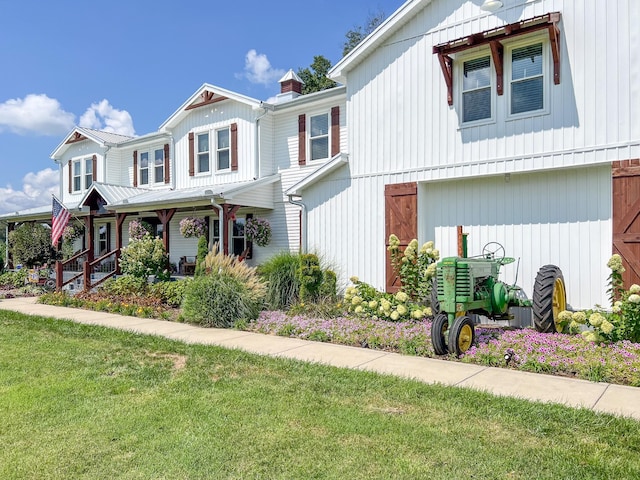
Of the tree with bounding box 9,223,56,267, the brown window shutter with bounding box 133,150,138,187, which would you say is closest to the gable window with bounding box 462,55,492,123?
the brown window shutter with bounding box 133,150,138,187

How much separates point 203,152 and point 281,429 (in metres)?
13.7

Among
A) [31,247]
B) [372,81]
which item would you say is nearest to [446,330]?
[372,81]

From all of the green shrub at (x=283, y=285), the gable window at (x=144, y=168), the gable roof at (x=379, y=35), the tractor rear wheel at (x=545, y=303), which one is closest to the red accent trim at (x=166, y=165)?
the gable window at (x=144, y=168)

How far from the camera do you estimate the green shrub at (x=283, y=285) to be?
10828 mm

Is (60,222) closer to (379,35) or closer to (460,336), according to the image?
(379,35)

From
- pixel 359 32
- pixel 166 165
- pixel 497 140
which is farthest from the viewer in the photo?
pixel 359 32

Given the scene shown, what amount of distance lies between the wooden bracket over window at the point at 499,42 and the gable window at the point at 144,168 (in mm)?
12784

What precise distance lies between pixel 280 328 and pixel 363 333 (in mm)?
1625

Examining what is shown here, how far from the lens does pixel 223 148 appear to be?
52.4 feet

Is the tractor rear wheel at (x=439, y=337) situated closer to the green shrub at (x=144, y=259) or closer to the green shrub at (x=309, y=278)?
Answer: the green shrub at (x=309, y=278)

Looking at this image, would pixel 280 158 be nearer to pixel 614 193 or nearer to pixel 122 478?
pixel 614 193

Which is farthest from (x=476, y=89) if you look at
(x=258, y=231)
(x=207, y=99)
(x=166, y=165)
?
(x=166, y=165)

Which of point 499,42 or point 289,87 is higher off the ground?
point 289,87

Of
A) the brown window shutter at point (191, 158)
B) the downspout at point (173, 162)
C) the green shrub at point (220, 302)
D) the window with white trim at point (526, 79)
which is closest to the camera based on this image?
the window with white trim at point (526, 79)
